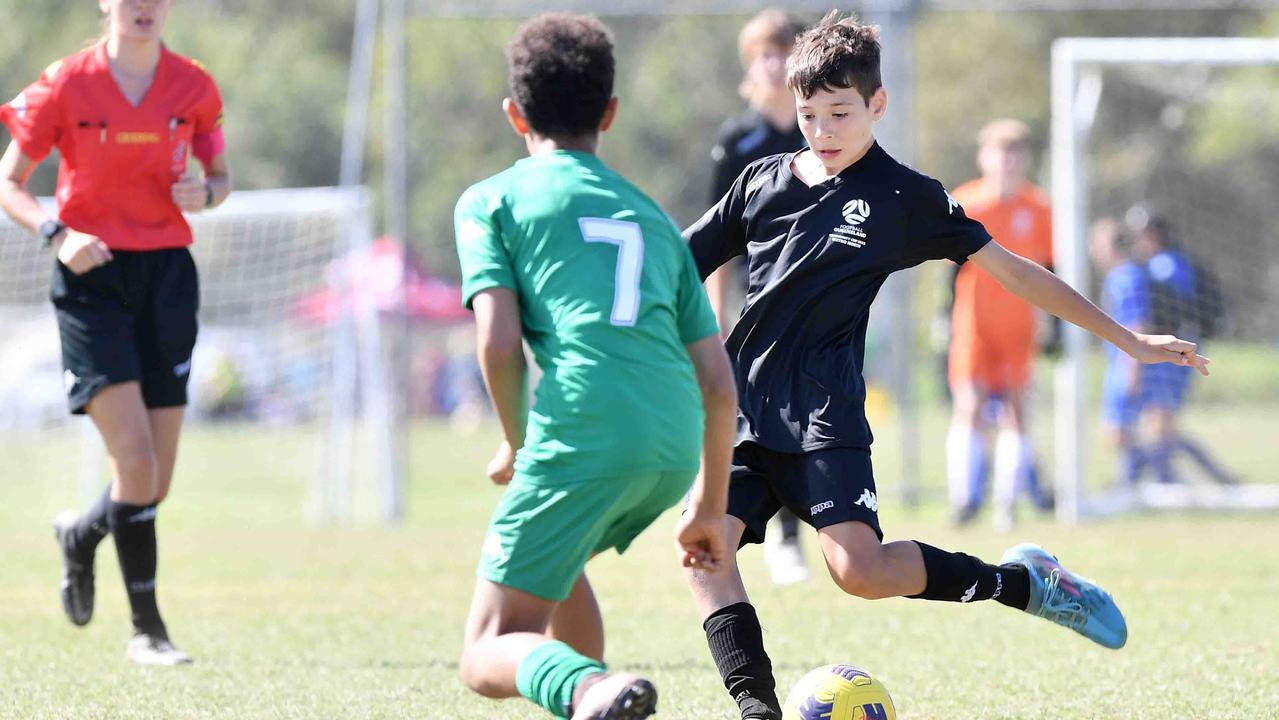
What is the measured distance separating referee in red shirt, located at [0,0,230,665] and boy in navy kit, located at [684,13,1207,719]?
7.00ft

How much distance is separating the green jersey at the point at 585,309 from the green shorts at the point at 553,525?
0.03m

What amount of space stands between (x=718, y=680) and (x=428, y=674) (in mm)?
955

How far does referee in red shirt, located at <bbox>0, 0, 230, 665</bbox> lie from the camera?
5.43m

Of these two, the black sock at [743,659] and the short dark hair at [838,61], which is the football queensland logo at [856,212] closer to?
the short dark hair at [838,61]

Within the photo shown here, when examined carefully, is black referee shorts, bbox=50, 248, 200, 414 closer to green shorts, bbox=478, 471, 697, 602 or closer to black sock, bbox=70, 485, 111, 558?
black sock, bbox=70, 485, 111, 558

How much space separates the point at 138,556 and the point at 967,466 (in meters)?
6.03

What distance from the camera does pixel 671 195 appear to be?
11875 mm

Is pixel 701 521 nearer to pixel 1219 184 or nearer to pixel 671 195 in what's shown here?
pixel 671 195

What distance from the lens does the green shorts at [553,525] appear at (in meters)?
3.35

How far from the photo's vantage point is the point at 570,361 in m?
3.38

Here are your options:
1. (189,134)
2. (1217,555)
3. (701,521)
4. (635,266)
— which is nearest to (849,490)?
(701,521)

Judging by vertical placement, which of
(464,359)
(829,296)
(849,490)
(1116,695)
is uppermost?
(829,296)

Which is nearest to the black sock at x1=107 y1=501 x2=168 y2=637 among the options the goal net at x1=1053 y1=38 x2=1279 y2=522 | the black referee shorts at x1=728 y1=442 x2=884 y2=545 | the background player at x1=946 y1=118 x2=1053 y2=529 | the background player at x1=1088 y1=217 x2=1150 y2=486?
the black referee shorts at x1=728 y1=442 x2=884 y2=545

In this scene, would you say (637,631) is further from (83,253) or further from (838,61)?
(838,61)
